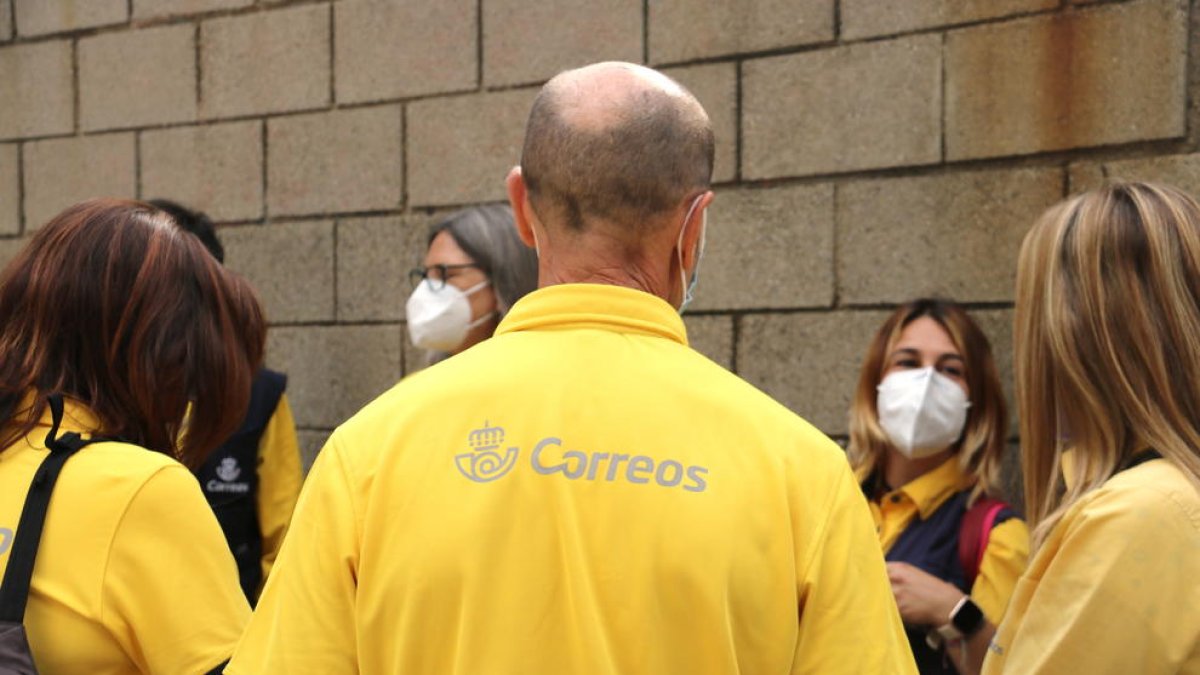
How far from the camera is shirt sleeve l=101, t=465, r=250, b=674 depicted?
2.04m

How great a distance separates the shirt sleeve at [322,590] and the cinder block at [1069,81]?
281cm

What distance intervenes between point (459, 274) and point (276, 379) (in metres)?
0.82

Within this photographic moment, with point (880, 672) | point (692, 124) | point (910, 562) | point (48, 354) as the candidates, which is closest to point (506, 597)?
point (880, 672)

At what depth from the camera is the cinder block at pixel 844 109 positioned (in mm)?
4105

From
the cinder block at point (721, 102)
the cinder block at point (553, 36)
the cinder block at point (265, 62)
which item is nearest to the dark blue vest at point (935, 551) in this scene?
the cinder block at point (721, 102)

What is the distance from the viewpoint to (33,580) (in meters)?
2.02

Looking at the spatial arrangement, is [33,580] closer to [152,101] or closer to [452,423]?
[452,423]

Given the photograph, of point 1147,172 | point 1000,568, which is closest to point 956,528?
point 1000,568

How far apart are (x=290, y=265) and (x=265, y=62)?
83cm

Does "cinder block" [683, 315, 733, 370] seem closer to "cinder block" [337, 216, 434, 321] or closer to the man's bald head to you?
"cinder block" [337, 216, 434, 321]

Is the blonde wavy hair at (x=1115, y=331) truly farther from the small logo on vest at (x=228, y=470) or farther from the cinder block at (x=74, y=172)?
the cinder block at (x=74, y=172)

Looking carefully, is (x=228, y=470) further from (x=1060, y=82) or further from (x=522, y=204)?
(x=522, y=204)

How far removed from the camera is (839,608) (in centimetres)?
161

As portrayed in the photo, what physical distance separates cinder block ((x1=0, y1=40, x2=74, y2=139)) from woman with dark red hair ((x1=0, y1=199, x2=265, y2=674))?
3.95m
